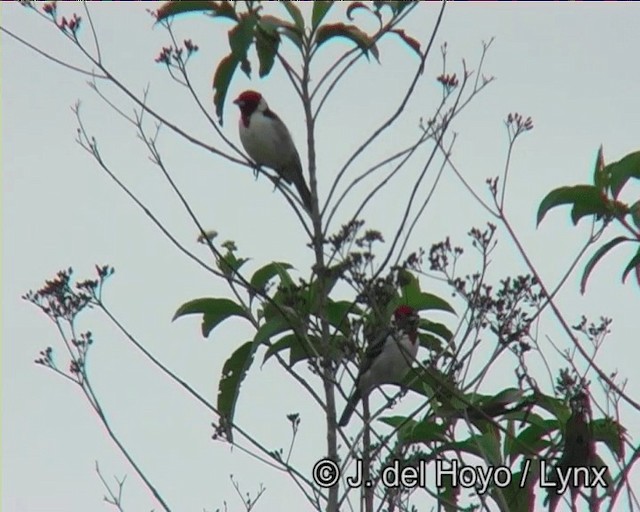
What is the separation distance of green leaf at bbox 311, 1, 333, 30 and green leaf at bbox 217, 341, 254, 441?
56.6 inches

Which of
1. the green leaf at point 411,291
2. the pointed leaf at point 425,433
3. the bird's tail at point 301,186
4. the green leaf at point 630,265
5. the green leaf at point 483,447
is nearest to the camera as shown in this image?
the green leaf at point 630,265

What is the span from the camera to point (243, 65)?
5.61m

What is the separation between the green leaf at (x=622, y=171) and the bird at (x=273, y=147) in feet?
13.2

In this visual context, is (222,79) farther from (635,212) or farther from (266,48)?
(635,212)

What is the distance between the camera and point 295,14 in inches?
227

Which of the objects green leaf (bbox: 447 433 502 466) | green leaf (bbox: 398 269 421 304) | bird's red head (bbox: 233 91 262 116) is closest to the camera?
green leaf (bbox: 447 433 502 466)

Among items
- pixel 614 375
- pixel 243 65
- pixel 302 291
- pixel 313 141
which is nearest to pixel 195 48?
pixel 243 65

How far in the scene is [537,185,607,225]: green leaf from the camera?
16.8 feet

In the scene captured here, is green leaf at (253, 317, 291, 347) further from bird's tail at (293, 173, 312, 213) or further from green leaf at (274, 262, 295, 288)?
bird's tail at (293, 173, 312, 213)

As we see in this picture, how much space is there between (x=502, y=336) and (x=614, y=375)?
1.69ft

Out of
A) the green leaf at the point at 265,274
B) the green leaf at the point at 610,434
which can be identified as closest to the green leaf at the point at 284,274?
the green leaf at the point at 265,274

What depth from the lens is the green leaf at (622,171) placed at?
16.6ft

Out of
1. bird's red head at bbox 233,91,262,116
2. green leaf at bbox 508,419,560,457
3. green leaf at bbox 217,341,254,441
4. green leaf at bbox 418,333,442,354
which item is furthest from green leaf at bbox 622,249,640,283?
bird's red head at bbox 233,91,262,116

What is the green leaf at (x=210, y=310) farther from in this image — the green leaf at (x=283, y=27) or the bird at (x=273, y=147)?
the bird at (x=273, y=147)
